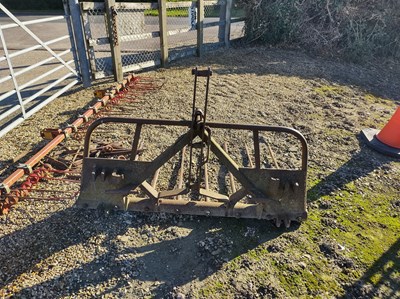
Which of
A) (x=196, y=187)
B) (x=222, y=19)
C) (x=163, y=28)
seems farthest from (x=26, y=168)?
(x=222, y=19)

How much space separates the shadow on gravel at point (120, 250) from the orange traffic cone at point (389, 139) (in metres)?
2.35

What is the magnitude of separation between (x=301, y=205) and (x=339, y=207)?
2.38 feet

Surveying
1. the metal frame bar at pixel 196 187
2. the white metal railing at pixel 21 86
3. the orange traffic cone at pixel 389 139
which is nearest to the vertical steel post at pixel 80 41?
the white metal railing at pixel 21 86

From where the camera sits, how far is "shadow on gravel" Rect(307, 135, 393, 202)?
3.60 meters

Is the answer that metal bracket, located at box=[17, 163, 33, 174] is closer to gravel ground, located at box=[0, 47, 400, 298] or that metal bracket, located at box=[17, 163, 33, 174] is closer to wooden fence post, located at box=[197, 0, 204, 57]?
gravel ground, located at box=[0, 47, 400, 298]

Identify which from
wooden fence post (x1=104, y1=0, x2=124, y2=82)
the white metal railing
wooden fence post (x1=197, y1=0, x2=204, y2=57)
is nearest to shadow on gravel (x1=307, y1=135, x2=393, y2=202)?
the white metal railing

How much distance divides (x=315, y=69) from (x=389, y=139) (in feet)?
14.2

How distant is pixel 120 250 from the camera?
272 cm

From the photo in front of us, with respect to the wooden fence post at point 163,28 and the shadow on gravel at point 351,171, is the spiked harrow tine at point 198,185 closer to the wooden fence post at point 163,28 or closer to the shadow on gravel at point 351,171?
the shadow on gravel at point 351,171

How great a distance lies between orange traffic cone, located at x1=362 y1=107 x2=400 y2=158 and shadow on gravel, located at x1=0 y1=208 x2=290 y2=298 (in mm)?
2350

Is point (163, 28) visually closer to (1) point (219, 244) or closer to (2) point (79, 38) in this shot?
(2) point (79, 38)

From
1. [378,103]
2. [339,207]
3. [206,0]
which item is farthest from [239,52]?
[339,207]

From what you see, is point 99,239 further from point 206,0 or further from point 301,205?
point 206,0

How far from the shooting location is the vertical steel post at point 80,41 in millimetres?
5828
